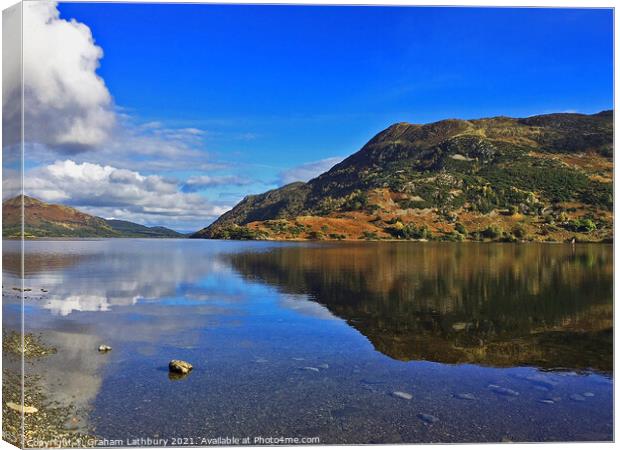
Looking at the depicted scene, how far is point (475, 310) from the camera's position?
24406 millimetres

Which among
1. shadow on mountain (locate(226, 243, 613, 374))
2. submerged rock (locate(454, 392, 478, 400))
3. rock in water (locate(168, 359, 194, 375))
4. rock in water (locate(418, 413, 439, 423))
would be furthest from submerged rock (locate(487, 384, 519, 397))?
rock in water (locate(168, 359, 194, 375))

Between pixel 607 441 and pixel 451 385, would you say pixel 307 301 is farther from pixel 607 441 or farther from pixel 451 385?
pixel 607 441

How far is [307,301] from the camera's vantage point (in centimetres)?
2697

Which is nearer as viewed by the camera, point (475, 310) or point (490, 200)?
point (475, 310)

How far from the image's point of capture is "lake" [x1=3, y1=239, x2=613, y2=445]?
10430 mm

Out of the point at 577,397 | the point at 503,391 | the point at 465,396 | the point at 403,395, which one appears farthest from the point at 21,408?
the point at 577,397

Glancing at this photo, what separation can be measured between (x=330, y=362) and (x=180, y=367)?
4570 millimetres

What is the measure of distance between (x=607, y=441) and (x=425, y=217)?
13658 cm

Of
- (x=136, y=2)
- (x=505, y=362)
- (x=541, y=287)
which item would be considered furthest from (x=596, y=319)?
(x=136, y=2)

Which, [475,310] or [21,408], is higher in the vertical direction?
[21,408]

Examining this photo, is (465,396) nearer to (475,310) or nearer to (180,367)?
(180,367)

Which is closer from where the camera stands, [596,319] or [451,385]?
[451,385]

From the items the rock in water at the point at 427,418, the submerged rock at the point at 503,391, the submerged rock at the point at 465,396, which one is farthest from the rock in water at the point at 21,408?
the submerged rock at the point at 503,391

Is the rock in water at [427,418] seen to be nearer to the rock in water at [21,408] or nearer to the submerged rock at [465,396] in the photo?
the submerged rock at [465,396]
